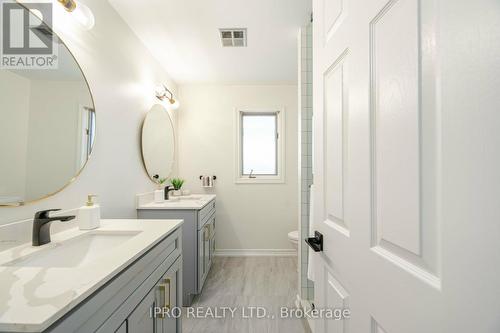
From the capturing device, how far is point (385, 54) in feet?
1.74

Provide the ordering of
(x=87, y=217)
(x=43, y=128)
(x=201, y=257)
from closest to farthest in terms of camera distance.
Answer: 1. (x=43, y=128)
2. (x=87, y=217)
3. (x=201, y=257)

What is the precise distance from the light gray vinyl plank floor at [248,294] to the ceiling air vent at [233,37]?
244 centimetres

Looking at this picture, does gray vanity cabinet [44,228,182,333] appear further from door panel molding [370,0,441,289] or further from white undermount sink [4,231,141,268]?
door panel molding [370,0,441,289]

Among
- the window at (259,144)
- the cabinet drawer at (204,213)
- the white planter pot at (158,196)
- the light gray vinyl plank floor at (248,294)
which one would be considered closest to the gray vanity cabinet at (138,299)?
the light gray vinyl plank floor at (248,294)

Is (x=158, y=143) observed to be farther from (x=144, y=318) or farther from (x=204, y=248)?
(x=144, y=318)

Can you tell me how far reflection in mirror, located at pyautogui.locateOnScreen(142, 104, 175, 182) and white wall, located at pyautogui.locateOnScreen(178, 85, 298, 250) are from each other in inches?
15.6

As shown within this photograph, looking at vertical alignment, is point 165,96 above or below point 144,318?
above

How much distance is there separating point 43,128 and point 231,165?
221 cm

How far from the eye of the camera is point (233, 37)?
2.07m

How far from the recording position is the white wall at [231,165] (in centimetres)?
315

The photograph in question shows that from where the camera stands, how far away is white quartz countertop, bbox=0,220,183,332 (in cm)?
49

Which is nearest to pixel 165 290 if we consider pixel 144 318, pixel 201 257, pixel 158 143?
pixel 144 318

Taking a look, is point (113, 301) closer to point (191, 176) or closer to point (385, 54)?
point (385, 54)

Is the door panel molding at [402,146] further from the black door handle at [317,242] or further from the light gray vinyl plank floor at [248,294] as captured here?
the light gray vinyl plank floor at [248,294]
